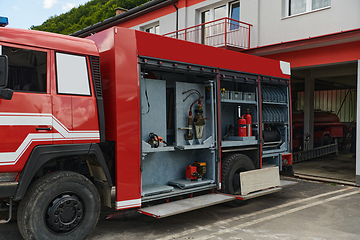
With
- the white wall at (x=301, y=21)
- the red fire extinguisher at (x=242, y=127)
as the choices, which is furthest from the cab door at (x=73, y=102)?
the white wall at (x=301, y=21)

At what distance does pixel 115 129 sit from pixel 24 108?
1278 mm

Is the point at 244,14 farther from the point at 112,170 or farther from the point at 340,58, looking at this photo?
the point at 112,170

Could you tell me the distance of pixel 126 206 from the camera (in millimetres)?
4816

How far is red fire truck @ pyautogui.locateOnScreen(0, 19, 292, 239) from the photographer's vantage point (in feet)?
13.1

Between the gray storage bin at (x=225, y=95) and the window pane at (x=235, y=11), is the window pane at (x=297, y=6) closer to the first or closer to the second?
the window pane at (x=235, y=11)

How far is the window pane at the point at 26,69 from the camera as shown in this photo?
13.0 ft

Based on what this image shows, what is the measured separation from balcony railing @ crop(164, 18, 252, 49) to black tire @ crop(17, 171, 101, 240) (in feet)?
28.8

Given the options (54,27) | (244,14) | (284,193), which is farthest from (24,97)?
(54,27)

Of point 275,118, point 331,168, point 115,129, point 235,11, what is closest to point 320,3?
point 235,11

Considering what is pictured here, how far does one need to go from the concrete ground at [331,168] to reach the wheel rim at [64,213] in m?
8.46

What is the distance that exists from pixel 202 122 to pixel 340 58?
18.6ft

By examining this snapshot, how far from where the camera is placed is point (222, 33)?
13555 millimetres

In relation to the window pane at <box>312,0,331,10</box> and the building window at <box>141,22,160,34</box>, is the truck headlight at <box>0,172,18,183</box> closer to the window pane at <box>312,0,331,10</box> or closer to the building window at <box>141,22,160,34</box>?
the window pane at <box>312,0,331,10</box>

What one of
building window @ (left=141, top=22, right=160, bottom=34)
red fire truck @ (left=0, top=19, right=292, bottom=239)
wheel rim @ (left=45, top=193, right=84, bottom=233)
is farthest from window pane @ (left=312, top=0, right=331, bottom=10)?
wheel rim @ (left=45, top=193, right=84, bottom=233)
